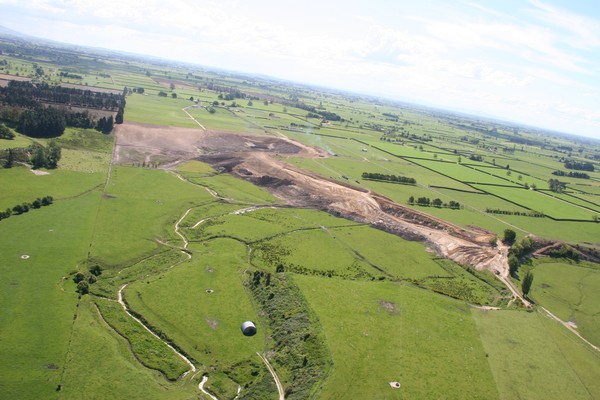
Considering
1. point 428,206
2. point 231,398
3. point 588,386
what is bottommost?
point 231,398

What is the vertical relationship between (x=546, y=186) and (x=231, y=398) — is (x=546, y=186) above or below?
above

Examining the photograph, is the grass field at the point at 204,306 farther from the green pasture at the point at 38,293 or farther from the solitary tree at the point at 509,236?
the solitary tree at the point at 509,236

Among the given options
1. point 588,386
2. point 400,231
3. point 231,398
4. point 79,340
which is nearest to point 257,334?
point 231,398

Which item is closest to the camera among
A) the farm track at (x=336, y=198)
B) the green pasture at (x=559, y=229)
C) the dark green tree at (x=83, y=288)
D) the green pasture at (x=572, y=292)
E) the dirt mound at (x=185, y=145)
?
the dark green tree at (x=83, y=288)

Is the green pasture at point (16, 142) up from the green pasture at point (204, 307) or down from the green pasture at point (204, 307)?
up

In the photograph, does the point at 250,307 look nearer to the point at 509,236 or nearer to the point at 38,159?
the point at 509,236

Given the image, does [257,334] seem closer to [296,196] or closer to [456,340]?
[456,340]

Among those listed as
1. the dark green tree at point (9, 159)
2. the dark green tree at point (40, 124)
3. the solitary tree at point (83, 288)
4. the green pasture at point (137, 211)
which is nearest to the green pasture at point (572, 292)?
the green pasture at point (137, 211)
